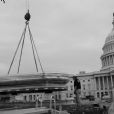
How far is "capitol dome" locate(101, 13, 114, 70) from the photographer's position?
133 metres

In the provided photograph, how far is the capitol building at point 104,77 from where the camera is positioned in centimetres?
12944

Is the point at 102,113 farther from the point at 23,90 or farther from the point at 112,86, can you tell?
the point at 112,86

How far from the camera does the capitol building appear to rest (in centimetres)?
12944

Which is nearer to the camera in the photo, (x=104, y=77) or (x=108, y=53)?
(x=104, y=77)

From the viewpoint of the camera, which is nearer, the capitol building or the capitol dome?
the capitol building

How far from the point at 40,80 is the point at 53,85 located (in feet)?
4.57

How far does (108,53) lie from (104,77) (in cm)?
1257

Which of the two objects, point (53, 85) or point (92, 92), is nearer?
point (53, 85)

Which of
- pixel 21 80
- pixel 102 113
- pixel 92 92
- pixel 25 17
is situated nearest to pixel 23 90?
pixel 21 80

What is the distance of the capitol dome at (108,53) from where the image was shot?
13312 centimetres

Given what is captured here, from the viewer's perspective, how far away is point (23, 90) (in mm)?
21062

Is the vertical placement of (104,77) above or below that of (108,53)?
below

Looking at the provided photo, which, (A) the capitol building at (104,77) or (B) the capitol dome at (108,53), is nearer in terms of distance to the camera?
(A) the capitol building at (104,77)

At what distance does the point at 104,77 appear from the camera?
131375 millimetres
